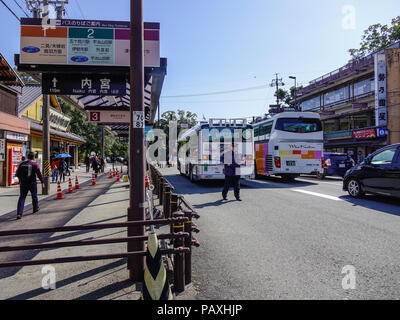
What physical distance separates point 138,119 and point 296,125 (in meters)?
13.7

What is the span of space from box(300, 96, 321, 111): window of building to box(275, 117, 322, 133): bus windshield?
30.8 meters

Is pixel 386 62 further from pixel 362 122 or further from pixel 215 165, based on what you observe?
pixel 215 165

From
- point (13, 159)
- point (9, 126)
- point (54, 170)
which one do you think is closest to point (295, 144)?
point (9, 126)

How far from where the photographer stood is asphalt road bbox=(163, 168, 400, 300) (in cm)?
365

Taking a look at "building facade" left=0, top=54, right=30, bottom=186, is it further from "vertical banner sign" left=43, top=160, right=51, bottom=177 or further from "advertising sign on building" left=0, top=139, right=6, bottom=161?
"vertical banner sign" left=43, top=160, right=51, bottom=177

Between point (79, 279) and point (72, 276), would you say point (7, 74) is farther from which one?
point (79, 279)

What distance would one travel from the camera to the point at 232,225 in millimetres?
6820

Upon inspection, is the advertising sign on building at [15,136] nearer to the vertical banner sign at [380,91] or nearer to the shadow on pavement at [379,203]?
the shadow on pavement at [379,203]

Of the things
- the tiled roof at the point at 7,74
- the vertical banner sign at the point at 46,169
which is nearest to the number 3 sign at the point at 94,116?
the vertical banner sign at the point at 46,169

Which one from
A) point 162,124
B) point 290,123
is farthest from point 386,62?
point 162,124

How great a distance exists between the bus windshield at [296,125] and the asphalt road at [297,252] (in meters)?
7.78

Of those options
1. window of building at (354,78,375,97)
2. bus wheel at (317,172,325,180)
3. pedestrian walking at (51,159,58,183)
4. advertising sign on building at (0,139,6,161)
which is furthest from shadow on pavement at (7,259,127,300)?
window of building at (354,78,375,97)

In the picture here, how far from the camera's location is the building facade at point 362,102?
29688 millimetres

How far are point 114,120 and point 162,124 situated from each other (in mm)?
57484
